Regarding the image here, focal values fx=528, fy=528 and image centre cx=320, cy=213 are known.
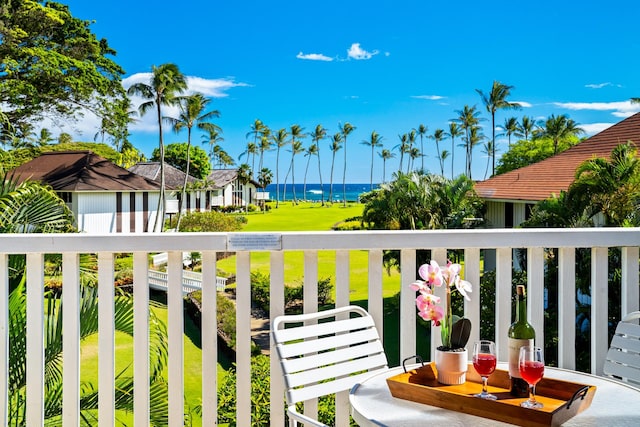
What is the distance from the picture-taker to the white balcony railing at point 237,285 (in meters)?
1.52

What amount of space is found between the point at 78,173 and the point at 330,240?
89.8 feet

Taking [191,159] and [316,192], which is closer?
[191,159]

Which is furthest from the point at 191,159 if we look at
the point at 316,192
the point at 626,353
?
the point at 626,353

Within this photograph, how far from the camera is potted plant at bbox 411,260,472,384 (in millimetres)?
1178

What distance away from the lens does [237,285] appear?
1.57 m

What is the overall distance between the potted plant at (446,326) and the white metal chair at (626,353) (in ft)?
1.91

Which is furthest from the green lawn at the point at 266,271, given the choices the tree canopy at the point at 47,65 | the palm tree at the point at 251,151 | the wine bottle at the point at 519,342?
the tree canopy at the point at 47,65

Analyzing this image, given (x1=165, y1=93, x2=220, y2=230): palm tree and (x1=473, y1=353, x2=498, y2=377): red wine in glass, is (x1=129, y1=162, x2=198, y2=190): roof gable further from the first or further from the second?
(x1=473, y1=353, x2=498, y2=377): red wine in glass

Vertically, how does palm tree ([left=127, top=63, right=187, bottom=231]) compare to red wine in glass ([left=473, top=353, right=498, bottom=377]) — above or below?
Result: above

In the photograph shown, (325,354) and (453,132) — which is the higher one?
(453,132)

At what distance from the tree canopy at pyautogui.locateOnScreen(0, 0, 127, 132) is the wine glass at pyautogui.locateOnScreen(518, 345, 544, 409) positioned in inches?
712

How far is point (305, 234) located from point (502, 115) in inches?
1869

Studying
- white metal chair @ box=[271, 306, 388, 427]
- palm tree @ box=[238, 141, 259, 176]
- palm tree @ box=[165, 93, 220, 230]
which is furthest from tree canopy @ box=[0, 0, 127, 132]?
palm tree @ box=[238, 141, 259, 176]

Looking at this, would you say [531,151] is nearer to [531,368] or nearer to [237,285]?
[237,285]
